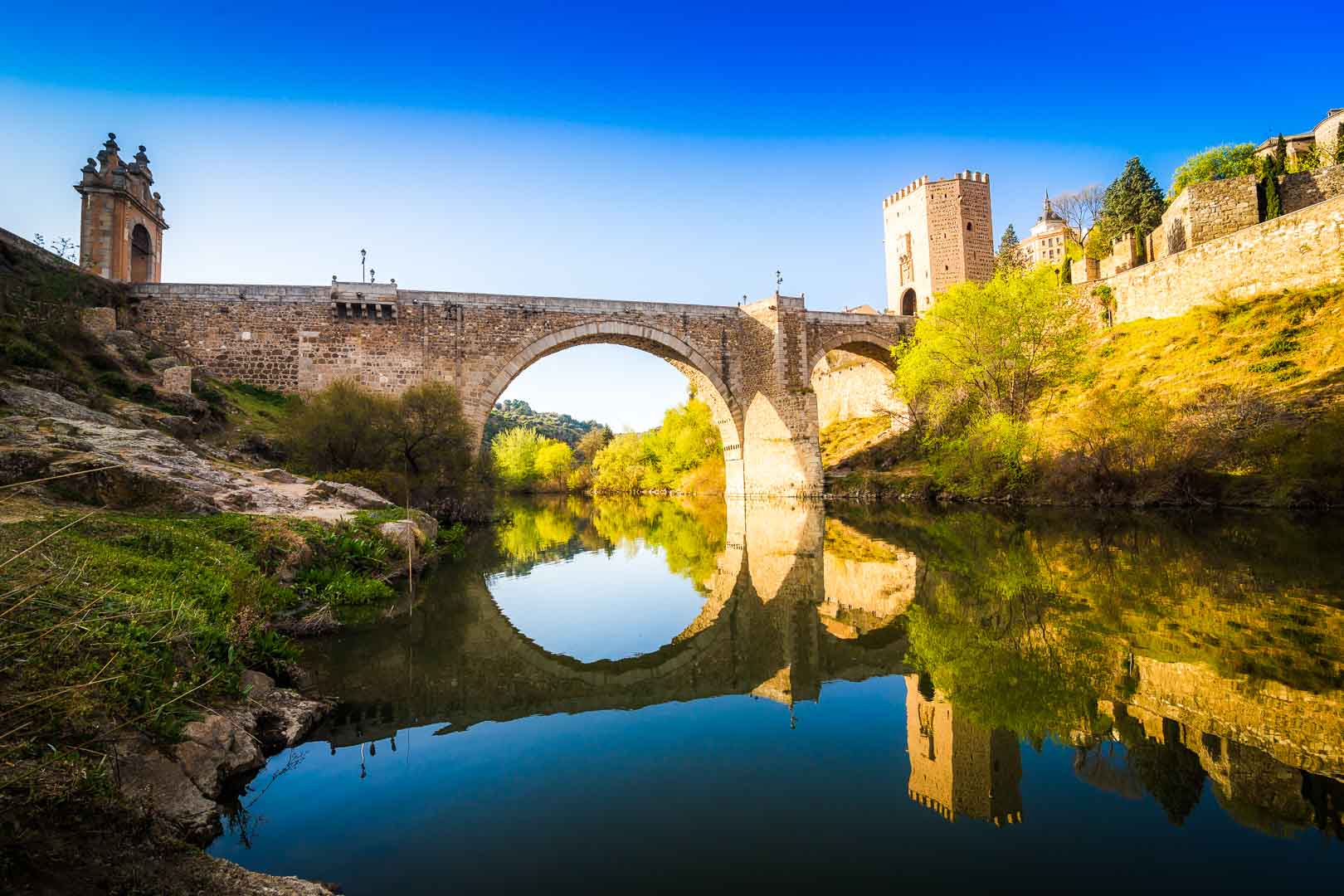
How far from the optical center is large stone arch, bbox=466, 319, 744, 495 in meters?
23.4

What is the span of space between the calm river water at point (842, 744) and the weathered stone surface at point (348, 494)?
4.13 metres

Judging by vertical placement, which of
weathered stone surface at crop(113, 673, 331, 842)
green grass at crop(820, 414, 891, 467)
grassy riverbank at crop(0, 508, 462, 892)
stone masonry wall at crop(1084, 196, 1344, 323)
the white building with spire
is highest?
the white building with spire

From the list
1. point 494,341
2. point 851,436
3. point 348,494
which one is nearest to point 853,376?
point 851,436

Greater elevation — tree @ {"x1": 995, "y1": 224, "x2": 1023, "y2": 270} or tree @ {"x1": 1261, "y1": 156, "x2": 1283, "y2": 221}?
tree @ {"x1": 995, "y1": 224, "x2": 1023, "y2": 270}

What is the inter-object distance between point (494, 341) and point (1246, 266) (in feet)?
85.1

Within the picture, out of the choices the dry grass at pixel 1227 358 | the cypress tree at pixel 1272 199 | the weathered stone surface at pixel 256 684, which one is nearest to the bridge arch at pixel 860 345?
the dry grass at pixel 1227 358

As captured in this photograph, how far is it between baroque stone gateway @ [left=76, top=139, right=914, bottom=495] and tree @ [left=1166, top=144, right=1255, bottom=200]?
2725 centimetres

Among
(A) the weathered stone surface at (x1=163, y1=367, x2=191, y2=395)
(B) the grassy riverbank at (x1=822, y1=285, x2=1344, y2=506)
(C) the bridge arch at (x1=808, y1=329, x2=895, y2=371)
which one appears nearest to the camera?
(B) the grassy riverbank at (x1=822, y1=285, x2=1344, y2=506)

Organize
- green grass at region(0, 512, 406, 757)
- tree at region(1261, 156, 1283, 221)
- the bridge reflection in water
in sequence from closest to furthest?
green grass at region(0, 512, 406, 757) < the bridge reflection in water < tree at region(1261, 156, 1283, 221)

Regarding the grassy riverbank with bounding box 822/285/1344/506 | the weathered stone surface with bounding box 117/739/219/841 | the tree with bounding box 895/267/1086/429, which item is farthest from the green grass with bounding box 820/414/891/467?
the weathered stone surface with bounding box 117/739/219/841

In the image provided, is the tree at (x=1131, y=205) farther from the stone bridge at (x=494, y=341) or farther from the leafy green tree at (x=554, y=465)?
the leafy green tree at (x=554, y=465)

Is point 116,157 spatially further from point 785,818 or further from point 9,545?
point 785,818

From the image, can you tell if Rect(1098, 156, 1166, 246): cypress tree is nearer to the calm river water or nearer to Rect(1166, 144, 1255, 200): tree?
Rect(1166, 144, 1255, 200): tree

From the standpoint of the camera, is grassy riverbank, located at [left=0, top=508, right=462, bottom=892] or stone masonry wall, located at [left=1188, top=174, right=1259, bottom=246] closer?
grassy riverbank, located at [left=0, top=508, right=462, bottom=892]
